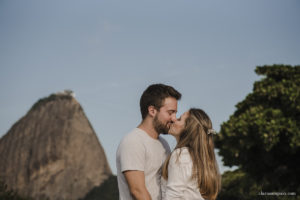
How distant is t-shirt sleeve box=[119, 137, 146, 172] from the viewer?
12.5 ft

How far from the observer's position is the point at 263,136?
10898mm

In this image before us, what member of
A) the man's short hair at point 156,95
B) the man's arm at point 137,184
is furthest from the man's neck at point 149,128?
the man's arm at point 137,184

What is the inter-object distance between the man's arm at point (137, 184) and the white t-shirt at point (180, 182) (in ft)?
0.88

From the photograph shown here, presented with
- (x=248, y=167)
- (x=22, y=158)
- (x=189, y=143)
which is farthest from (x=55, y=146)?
(x=189, y=143)

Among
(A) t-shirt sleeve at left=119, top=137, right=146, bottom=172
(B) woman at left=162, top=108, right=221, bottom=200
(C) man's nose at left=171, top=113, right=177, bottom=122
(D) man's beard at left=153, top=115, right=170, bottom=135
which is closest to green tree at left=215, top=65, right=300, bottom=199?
(B) woman at left=162, top=108, right=221, bottom=200

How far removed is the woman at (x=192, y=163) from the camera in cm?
387

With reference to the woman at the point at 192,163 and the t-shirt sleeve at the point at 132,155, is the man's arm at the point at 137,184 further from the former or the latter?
the woman at the point at 192,163

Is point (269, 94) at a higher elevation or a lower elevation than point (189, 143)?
higher

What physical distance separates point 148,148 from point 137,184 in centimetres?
48

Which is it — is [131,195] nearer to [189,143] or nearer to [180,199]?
[180,199]

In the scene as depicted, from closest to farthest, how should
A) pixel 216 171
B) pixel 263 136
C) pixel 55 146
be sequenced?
pixel 216 171
pixel 263 136
pixel 55 146

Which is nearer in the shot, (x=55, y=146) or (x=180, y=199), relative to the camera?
(x=180, y=199)

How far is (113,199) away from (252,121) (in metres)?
16.2

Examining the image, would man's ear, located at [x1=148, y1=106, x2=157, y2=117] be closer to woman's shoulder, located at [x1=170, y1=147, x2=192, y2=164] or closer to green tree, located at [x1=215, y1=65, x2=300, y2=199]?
woman's shoulder, located at [x1=170, y1=147, x2=192, y2=164]
